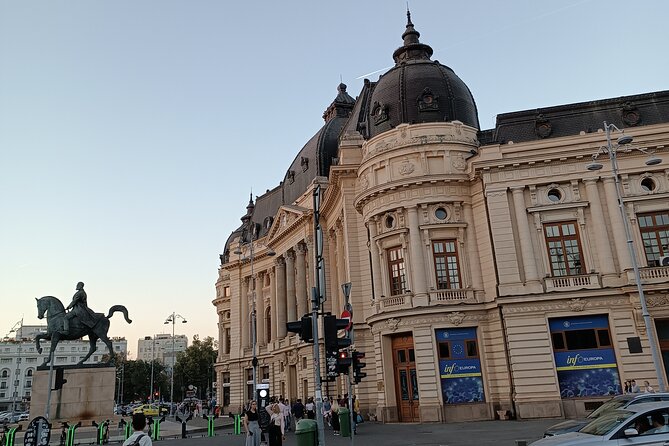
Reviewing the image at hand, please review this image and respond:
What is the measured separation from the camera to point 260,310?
65.9m

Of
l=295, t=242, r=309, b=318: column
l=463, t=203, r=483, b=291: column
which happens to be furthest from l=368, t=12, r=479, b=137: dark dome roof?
l=295, t=242, r=309, b=318: column

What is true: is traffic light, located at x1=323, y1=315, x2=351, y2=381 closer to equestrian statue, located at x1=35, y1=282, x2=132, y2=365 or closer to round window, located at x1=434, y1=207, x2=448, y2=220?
round window, located at x1=434, y1=207, x2=448, y2=220

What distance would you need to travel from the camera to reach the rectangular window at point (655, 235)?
3123 cm

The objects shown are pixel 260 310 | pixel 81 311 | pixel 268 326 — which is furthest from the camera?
pixel 260 310

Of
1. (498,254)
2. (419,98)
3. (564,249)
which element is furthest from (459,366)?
(419,98)

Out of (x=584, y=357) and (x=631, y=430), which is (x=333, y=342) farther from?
(x=584, y=357)

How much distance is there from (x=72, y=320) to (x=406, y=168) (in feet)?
70.4

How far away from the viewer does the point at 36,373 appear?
32.0 metres

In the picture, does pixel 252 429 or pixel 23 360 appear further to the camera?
pixel 23 360

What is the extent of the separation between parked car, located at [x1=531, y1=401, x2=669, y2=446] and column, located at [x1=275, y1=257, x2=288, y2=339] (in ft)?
159

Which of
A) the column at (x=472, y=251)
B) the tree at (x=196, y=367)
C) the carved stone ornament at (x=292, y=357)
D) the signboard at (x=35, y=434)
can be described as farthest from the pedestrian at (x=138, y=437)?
the tree at (x=196, y=367)

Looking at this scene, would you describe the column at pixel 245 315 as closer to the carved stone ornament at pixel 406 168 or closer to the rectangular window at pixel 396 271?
the rectangular window at pixel 396 271

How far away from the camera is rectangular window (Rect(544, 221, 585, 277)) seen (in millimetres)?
32250

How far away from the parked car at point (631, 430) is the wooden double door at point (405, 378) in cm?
2218
